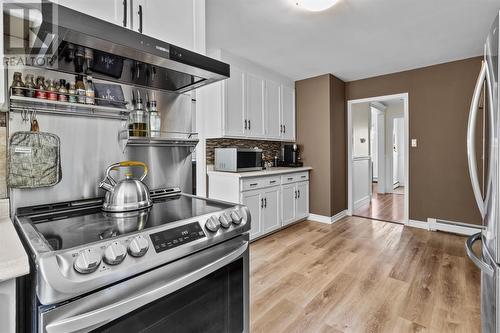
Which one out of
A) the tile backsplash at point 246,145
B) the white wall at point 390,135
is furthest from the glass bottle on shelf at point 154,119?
the white wall at point 390,135

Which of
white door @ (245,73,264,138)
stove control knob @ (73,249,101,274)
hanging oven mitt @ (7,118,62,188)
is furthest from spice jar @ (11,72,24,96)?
white door @ (245,73,264,138)

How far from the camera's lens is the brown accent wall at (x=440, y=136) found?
341 centimetres

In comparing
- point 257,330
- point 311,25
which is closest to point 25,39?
point 257,330

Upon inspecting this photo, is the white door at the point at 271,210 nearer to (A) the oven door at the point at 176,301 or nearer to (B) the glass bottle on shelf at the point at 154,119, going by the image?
(B) the glass bottle on shelf at the point at 154,119

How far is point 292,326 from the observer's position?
1682mm

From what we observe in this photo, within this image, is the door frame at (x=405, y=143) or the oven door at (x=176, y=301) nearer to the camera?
the oven door at (x=176, y=301)

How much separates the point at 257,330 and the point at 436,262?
2098 mm

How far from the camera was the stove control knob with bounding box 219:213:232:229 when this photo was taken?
1143 mm

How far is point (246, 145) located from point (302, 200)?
4.12ft

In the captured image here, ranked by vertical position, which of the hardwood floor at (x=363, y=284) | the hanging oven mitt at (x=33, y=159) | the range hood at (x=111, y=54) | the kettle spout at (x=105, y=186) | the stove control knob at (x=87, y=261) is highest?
the range hood at (x=111, y=54)

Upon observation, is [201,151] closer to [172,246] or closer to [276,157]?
[276,157]

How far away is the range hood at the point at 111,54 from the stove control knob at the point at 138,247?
2.53 feet

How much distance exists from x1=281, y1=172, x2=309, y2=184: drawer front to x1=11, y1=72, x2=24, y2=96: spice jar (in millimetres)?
2932

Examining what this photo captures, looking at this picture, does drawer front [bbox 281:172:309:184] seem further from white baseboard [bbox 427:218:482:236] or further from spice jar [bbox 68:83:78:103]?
spice jar [bbox 68:83:78:103]
